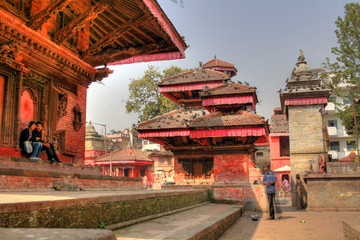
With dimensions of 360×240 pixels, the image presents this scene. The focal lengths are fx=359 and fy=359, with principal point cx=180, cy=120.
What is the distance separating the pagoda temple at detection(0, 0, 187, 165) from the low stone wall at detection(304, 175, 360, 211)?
8950mm

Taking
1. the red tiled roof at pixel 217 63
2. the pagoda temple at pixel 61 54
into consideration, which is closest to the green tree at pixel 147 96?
the red tiled roof at pixel 217 63

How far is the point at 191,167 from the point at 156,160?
25860mm

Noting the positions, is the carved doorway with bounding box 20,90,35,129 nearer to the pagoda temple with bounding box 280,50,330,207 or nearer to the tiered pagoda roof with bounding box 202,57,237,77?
the pagoda temple with bounding box 280,50,330,207

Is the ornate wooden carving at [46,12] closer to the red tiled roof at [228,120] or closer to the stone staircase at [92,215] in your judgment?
the stone staircase at [92,215]

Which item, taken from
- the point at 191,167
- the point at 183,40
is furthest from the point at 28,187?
the point at 191,167

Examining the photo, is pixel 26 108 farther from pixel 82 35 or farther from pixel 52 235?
pixel 52 235

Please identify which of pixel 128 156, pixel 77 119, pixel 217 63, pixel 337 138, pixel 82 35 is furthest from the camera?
pixel 337 138

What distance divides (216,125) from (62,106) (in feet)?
28.5

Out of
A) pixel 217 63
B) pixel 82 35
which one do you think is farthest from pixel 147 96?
pixel 82 35

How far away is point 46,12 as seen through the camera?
8945 mm

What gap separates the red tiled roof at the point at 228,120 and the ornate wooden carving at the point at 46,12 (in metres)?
10.0

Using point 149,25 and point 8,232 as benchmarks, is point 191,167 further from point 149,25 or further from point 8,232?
point 8,232

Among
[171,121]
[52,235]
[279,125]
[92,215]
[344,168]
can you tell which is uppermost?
[279,125]

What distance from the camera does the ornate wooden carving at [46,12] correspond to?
8.88m
